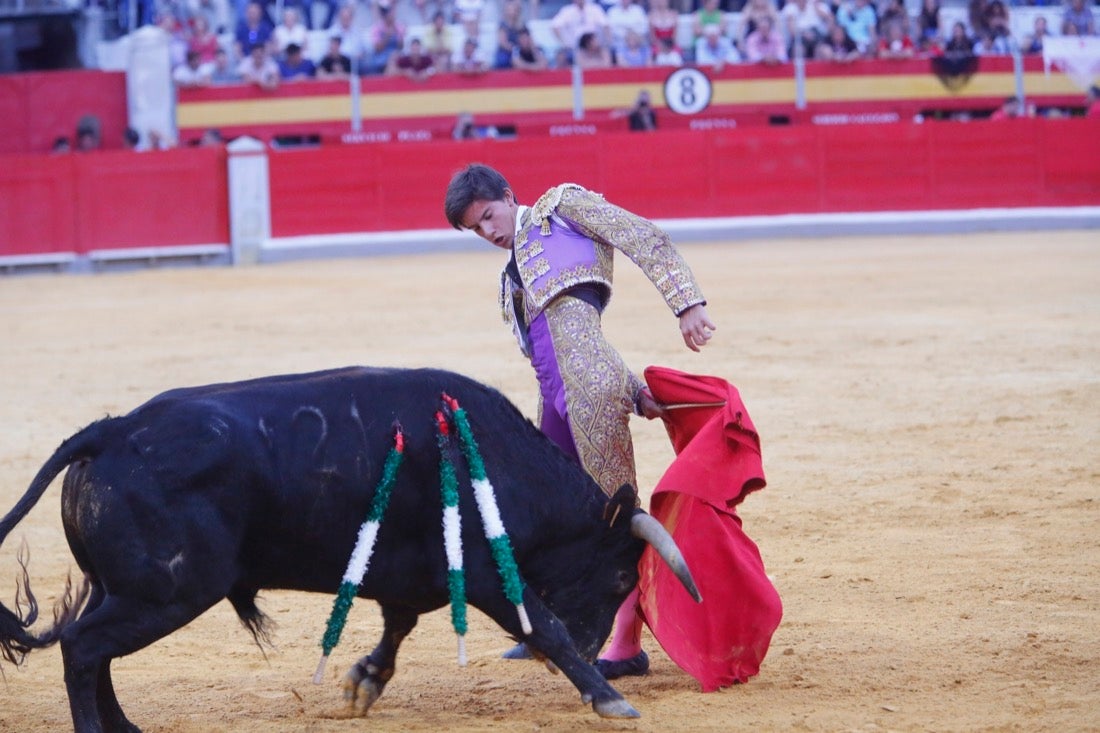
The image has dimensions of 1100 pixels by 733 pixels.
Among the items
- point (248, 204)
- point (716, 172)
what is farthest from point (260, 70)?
point (716, 172)

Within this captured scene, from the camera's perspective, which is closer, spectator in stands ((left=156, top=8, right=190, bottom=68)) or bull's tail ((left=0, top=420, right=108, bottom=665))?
bull's tail ((left=0, top=420, right=108, bottom=665))

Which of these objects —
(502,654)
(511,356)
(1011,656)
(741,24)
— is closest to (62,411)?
(511,356)

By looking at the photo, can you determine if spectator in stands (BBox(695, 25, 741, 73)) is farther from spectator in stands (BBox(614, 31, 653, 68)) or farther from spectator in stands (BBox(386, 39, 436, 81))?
spectator in stands (BBox(386, 39, 436, 81))

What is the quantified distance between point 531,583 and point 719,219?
476 inches

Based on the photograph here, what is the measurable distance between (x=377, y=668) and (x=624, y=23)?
13.5 m

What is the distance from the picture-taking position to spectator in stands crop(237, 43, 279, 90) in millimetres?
15594

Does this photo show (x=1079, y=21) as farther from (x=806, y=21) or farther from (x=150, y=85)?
(x=150, y=85)

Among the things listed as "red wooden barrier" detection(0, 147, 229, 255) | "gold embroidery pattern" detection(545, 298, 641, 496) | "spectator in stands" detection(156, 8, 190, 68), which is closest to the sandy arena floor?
"gold embroidery pattern" detection(545, 298, 641, 496)

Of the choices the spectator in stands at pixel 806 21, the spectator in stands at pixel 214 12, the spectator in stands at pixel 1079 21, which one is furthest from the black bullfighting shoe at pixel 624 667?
the spectator in stands at pixel 214 12

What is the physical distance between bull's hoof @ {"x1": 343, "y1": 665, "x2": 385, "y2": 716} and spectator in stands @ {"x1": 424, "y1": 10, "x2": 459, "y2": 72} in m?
13.1

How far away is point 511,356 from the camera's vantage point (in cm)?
797

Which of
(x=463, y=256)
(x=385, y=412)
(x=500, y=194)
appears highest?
(x=500, y=194)

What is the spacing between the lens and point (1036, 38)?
15883mm

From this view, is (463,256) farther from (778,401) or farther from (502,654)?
(502,654)
